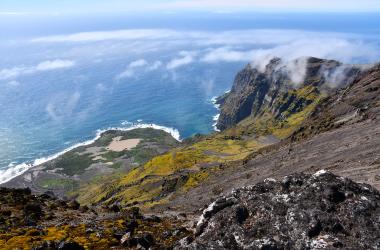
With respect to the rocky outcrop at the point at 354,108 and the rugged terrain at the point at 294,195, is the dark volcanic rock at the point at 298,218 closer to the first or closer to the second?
the rugged terrain at the point at 294,195

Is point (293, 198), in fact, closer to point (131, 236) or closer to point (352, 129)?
point (131, 236)

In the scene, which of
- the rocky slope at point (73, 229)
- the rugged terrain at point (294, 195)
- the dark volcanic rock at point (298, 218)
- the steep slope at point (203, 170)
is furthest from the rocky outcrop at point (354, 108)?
the dark volcanic rock at point (298, 218)

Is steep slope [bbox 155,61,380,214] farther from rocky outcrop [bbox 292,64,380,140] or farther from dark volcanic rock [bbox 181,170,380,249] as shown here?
dark volcanic rock [bbox 181,170,380,249]

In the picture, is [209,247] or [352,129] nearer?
[209,247]

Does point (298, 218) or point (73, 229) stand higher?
point (298, 218)

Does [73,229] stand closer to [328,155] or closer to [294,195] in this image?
[294,195]

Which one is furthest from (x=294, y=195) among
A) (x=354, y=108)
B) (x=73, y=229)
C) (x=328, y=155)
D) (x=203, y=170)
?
(x=203, y=170)

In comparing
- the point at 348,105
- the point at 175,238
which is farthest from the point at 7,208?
the point at 348,105

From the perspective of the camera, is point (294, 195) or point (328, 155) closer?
point (294, 195)
